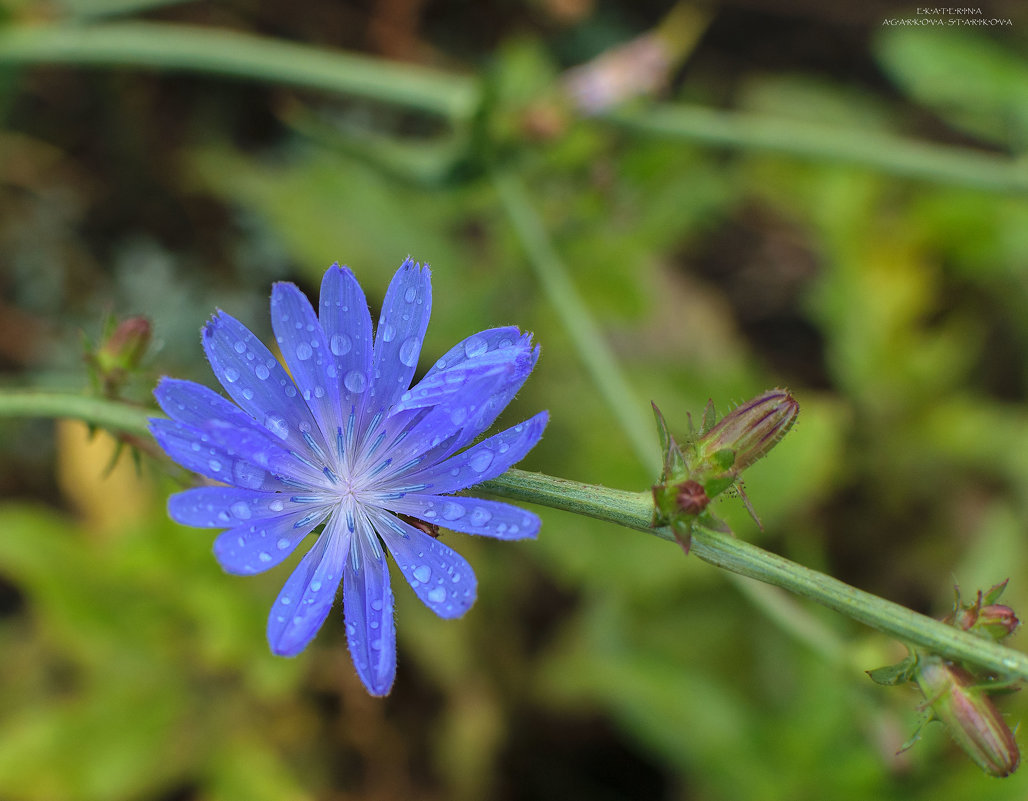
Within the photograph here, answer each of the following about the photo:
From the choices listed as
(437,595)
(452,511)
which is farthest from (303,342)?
(437,595)

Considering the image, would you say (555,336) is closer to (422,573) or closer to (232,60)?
(232,60)

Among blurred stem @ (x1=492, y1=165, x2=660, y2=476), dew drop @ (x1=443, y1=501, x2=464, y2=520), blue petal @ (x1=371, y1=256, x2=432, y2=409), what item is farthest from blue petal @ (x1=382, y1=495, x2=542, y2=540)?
blurred stem @ (x1=492, y1=165, x2=660, y2=476)

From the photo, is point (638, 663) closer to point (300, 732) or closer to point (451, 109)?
point (300, 732)

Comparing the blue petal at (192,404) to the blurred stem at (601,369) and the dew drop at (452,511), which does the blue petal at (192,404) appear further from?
the blurred stem at (601,369)

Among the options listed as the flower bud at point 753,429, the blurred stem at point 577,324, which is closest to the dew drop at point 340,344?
the flower bud at point 753,429

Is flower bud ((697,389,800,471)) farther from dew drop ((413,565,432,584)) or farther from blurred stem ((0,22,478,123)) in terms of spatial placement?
blurred stem ((0,22,478,123))
